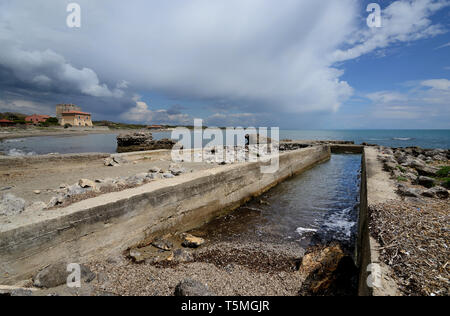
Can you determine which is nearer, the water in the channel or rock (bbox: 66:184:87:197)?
rock (bbox: 66:184:87:197)

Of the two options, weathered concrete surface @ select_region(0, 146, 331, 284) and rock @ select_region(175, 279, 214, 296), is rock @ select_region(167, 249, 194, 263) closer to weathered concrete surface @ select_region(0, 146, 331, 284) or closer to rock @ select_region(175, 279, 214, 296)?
weathered concrete surface @ select_region(0, 146, 331, 284)

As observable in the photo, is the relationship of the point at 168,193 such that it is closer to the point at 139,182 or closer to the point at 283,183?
the point at 139,182

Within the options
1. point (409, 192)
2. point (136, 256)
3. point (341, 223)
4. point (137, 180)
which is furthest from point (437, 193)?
point (137, 180)

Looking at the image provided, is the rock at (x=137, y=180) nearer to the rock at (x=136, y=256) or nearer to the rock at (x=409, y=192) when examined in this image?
the rock at (x=136, y=256)

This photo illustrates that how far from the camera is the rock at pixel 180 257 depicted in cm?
362

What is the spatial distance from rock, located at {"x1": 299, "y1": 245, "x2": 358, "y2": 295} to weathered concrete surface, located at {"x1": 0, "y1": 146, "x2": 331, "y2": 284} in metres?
2.93

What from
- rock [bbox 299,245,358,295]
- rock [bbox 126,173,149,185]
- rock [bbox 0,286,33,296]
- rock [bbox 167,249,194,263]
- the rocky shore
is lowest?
rock [bbox 167,249,194,263]

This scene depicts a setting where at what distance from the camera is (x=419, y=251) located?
2.30 m

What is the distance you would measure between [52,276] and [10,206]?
1.53 metres

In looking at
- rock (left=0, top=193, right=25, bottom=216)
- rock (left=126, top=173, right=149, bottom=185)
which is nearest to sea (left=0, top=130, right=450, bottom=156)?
rock (left=126, top=173, right=149, bottom=185)

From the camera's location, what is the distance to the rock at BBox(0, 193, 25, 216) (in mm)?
3104

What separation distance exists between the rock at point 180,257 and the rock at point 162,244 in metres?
0.32

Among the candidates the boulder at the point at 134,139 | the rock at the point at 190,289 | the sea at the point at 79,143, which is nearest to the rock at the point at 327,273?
the rock at the point at 190,289

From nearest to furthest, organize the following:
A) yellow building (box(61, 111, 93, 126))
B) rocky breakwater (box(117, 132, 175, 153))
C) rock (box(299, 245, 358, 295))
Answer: rock (box(299, 245, 358, 295)) < rocky breakwater (box(117, 132, 175, 153)) < yellow building (box(61, 111, 93, 126))
